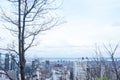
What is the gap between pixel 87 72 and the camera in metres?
14.7

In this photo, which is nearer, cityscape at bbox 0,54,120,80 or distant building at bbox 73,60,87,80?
cityscape at bbox 0,54,120,80

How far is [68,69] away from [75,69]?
0.63 metres

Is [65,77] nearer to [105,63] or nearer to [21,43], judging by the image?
[105,63]

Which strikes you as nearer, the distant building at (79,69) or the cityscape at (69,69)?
the cityscape at (69,69)

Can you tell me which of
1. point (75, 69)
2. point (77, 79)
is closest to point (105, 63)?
point (77, 79)

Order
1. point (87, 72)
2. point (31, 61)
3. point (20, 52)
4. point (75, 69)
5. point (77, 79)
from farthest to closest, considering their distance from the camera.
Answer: point (75, 69) < point (77, 79) < point (87, 72) < point (31, 61) < point (20, 52)

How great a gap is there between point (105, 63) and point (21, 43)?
481 cm

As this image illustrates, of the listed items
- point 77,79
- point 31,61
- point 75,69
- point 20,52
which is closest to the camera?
point 20,52

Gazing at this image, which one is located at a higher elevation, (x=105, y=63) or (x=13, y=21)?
(x=13, y=21)

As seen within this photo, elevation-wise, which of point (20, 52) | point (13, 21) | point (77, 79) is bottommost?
point (77, 79)

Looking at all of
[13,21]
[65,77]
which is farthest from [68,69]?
[13,21]

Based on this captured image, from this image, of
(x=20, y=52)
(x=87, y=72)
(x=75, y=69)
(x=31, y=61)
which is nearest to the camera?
(x=20, y=52)

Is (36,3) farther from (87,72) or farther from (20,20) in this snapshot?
(87,72)

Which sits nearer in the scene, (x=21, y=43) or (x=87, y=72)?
(x=21, y=43)
